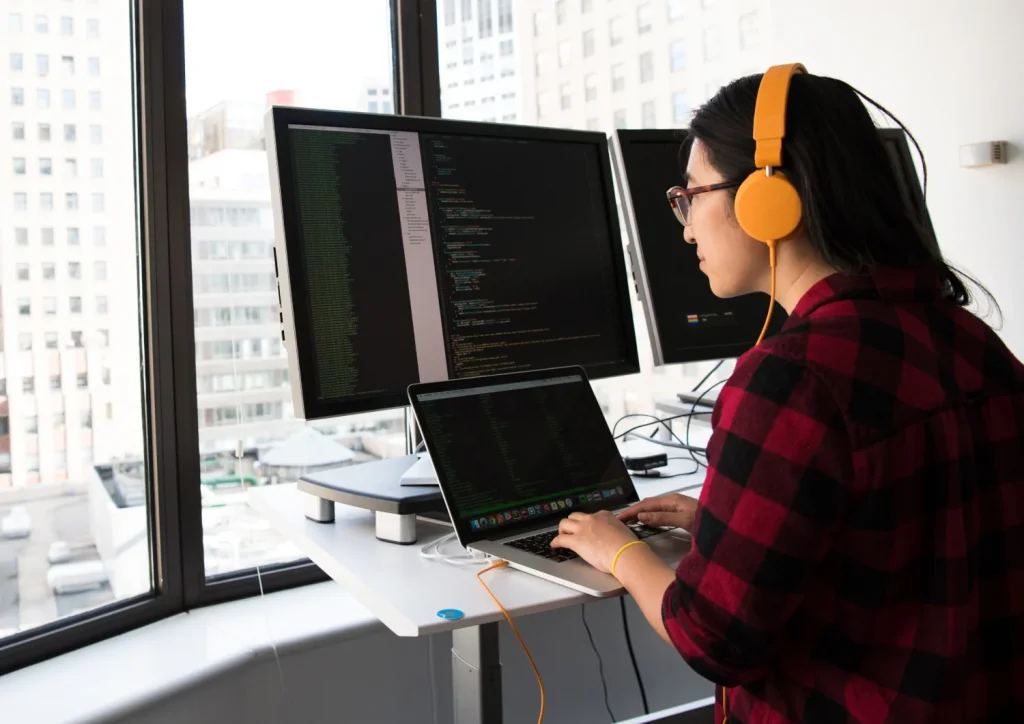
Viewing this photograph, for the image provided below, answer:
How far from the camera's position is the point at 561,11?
248 cm

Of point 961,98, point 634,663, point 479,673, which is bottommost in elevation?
point 634,663

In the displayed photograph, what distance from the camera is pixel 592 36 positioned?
2.52 metres

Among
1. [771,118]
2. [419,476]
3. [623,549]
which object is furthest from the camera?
[419,476]

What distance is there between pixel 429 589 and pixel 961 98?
5.82 ft

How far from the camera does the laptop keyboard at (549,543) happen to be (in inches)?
42.3

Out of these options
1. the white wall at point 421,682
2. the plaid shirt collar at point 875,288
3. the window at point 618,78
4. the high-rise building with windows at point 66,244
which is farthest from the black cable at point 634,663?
the window at point 618,78

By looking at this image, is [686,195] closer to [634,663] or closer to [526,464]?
[526,464]

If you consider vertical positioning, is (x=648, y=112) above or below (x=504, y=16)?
below

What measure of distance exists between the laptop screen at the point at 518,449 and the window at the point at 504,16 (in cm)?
128

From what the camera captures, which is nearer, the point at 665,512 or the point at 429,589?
the point at 429,589

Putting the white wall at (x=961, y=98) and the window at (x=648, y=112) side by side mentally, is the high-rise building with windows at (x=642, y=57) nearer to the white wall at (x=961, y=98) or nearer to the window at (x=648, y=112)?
the window at (x=648, y=112)

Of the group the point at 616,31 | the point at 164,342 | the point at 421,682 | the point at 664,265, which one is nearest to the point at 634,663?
the point at 421,682

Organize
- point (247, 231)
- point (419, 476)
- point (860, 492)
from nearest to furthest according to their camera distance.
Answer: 1. point (860, 492)
2. point (419, 476)
3. point (247, 231)

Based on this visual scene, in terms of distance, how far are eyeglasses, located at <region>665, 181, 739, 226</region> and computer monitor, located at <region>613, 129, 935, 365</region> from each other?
1.73 feet
